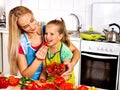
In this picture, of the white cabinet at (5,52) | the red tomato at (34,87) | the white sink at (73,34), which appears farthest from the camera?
the white cabinet at (5,52)

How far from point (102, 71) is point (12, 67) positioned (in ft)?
4.94

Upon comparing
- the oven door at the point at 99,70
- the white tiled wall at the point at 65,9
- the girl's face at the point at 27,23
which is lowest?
the oven door at the point at 99,70

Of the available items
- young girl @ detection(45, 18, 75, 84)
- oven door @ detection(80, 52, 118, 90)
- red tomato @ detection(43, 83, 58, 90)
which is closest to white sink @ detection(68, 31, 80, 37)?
oven door @ detection(80, 52, 118, 90)

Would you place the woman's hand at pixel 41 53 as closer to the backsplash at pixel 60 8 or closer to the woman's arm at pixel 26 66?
the woman's arm at pixel 26 66


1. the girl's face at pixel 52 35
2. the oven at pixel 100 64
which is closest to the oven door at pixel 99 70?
the oven at pixel 100 64

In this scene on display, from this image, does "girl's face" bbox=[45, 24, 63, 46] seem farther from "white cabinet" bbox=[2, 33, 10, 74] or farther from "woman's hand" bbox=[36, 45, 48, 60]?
"white cabinet" bbox=[2, 33, 10, 74]

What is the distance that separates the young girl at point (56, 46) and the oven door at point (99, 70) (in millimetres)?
1169

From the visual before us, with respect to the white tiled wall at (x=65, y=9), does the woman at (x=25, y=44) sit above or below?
below

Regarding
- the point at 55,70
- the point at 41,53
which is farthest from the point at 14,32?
the point at 55,70

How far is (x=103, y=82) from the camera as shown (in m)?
2.87

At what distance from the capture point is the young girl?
1625 millimetres

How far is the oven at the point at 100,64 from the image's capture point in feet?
9.04

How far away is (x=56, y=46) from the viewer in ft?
5.63

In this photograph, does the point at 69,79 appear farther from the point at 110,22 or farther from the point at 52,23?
the point at 110,22
